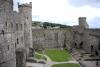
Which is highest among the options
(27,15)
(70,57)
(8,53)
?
(27,15)

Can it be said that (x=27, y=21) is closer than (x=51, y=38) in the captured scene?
Yes

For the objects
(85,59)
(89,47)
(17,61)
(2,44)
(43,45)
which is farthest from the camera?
(43,45)

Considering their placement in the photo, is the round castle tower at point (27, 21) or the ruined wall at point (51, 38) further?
the ruined wall at point (51, 38)

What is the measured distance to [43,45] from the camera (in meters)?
50.2

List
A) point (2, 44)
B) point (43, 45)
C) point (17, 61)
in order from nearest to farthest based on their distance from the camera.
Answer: point (2, 44) → point (17, 61) → point (43, 45)

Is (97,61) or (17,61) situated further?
(97,61)

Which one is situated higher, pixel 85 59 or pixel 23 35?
pixel 23 35

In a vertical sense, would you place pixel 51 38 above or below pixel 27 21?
below

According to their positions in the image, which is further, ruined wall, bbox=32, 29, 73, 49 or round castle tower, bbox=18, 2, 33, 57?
ruined wall, bbox=32, 29, 73, 49

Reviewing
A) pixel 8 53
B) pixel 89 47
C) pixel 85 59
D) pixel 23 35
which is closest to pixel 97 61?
pixel 85 59

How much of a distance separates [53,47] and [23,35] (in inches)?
551

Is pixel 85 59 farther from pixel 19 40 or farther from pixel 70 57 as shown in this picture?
pixel 19 40

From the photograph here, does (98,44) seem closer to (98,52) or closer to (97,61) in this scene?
(98,52)

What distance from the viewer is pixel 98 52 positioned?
3850cm
